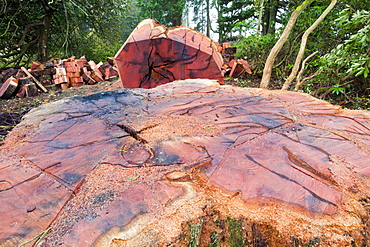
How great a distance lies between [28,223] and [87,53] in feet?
29.7

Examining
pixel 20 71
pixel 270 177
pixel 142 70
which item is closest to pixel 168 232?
pixel 270 177

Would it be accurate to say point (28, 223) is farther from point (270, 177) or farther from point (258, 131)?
point (258, 131)

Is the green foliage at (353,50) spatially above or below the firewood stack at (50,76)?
above

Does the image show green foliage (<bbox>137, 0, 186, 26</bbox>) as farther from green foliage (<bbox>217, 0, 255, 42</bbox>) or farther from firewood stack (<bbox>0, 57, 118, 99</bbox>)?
firewood stack (<bbox>0, 57, 118, 99</bbox>)

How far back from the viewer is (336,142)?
93 centimetres

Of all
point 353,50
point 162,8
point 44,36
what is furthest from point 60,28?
point 353,50

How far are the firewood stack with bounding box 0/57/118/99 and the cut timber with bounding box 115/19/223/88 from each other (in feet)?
9.84

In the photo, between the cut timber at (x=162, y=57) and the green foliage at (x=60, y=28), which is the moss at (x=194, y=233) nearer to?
the cut timber at (x=162, y=57)

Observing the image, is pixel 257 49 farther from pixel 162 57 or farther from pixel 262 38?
pixel 162 57

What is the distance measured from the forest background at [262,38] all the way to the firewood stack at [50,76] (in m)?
1.66

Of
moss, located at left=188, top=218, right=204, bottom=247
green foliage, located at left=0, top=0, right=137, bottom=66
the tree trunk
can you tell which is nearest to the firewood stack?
green foliage, located at left=0, top=0, right=137, bottom=66

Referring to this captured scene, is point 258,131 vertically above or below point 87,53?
below

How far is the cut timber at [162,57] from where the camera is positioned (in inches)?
130

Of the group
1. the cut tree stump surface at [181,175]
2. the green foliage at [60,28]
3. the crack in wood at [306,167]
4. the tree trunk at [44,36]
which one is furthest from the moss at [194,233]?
the tree trunk at [44,36]
